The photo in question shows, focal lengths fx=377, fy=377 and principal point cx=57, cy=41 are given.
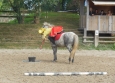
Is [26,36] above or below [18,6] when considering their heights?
below

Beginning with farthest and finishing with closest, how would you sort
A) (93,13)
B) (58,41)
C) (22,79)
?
(93,13), (58,41), (22,79)

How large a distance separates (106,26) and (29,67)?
42.7ft

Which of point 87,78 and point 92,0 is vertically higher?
point 92,0

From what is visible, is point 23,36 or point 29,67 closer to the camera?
point 29,67

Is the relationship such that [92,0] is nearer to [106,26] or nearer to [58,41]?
[106,26]

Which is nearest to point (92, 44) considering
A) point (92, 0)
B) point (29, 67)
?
point (92, 0)

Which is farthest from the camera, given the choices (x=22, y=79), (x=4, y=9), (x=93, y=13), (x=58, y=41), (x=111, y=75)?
(x=4, y=9)

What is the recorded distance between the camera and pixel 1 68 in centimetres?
1456

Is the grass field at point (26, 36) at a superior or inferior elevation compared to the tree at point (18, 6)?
inferior

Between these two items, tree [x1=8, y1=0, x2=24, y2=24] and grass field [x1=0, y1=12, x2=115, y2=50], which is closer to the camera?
grass field [x1=0, y1=12, x2=115, y2=50]

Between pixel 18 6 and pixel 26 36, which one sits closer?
pixel 26 36

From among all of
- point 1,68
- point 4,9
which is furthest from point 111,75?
point 4,9

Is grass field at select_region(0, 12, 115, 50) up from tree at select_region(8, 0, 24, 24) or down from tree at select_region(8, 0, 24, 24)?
down

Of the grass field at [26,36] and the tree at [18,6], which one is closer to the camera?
the grass field at [26,36]
